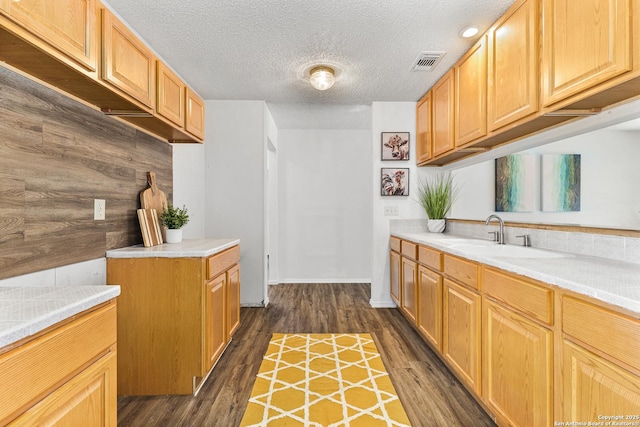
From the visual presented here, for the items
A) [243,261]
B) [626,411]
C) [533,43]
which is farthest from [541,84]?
[243,261]

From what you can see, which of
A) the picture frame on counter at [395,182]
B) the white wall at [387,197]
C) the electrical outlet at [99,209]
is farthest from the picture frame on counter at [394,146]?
the electrical outlet at [99,209]

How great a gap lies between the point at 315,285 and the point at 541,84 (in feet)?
12.1

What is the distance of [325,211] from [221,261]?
9.02ft

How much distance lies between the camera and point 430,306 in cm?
236

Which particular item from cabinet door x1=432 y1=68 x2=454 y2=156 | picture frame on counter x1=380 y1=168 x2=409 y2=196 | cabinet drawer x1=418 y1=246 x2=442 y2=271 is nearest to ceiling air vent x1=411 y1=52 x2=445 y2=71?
cabinet door x1=432 y1=68 x2=454 y2=156

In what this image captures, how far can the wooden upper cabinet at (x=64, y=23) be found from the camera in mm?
1024

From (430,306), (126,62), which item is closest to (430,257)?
(430,306)

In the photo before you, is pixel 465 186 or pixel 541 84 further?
pixel 465 186

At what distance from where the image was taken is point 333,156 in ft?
15.8

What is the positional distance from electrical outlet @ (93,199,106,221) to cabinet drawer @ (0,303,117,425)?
94cm

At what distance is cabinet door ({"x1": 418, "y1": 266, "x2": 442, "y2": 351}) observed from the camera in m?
2.19

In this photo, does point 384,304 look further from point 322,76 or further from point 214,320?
point 322,76

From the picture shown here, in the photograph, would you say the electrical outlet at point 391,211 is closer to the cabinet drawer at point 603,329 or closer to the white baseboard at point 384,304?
the white baseboard at point 384,304

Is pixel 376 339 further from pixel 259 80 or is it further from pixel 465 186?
pixel 259 80
